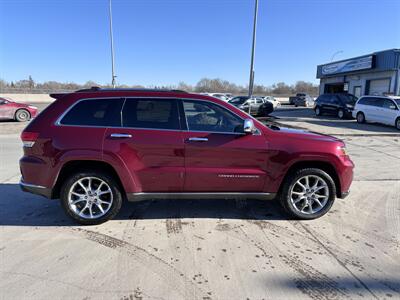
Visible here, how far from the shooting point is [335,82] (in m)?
32.3

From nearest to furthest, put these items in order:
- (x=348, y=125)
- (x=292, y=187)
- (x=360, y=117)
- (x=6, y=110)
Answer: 1. (x=292, y=187)
2. (x=6, y=110)
3. (x=348, y=125)
4. (x=360, y=117)

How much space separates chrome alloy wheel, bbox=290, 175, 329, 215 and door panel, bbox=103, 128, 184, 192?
5.52 ft

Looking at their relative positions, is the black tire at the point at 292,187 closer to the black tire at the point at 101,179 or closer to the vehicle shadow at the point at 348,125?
the black tire at the point at 101,179

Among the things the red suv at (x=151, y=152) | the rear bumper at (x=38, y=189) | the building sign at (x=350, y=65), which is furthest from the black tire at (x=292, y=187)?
the building sign at (x=350, y=65)

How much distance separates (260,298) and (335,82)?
3404 centimetres

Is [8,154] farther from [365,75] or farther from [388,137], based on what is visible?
[365,75]

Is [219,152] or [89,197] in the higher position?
[219,152]

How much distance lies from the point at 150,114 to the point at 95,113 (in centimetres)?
73

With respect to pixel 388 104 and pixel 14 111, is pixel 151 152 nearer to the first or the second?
pixel 14 111

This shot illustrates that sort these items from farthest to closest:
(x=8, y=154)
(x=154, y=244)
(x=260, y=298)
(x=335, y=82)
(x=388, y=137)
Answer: (x=335, y=82)
(x=388, y=137)
(x=8, y=154)
(x=154, y=244)
(x=260, y=298)

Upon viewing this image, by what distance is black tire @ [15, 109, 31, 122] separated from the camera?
52.5ft

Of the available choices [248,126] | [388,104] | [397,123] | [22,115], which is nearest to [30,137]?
[248,126]

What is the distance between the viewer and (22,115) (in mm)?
16172

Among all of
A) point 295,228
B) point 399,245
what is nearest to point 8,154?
point 295,228
